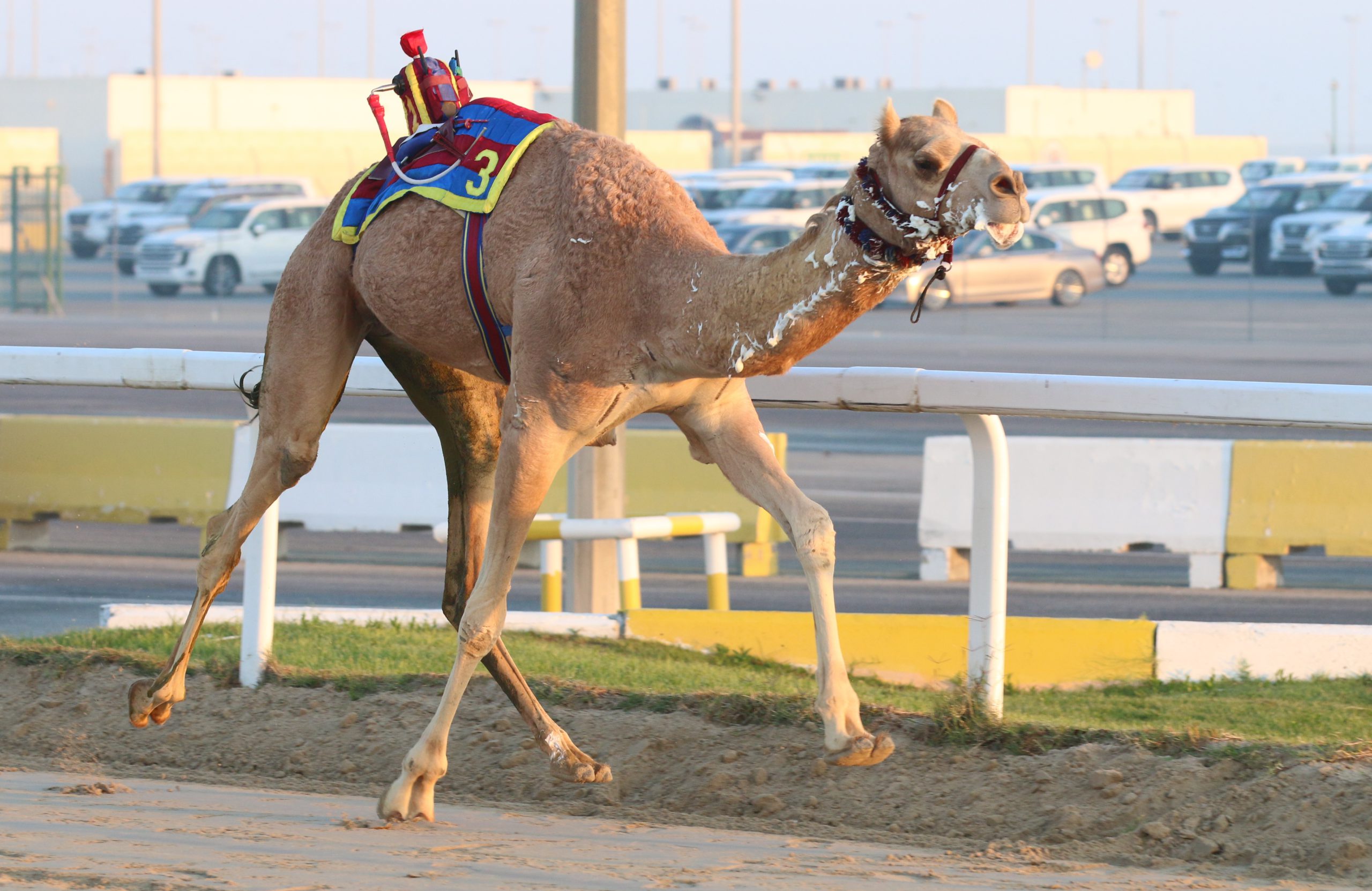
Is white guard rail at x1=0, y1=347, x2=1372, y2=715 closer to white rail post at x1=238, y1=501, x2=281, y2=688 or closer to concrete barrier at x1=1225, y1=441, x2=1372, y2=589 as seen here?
white rail post at x1=238, y1=501, x2=281, y2=688

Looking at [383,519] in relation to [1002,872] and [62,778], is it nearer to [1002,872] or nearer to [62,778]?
[62,778]

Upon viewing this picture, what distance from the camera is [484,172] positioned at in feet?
18.6

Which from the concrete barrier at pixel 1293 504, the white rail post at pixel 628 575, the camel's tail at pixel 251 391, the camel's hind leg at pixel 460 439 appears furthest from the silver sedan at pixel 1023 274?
the camel's hind leg at pixel 460 439

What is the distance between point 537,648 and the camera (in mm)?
7895

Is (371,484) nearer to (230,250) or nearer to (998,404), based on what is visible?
(998,404)

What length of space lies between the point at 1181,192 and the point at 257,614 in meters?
47.9

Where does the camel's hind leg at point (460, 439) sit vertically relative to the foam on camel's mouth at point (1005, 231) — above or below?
below

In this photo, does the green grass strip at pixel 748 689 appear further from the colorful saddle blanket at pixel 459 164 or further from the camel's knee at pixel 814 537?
the colorful saddle blanket at pixel 459 164

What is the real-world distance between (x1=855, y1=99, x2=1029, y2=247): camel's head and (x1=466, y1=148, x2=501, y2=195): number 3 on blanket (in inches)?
52.3

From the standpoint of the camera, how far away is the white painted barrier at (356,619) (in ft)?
27.5

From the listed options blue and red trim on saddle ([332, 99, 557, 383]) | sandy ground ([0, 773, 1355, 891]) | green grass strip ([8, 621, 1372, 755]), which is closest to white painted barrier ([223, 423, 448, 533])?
green grass strip ([8, 621, 1372, 755])

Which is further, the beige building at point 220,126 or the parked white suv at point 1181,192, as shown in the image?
the beige building at point 220,126

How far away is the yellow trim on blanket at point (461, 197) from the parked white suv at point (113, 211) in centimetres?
4380

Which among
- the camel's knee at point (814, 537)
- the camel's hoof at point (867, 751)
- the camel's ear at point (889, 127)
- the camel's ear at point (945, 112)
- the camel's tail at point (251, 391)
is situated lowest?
the camel's hoof at point (867, 751)
